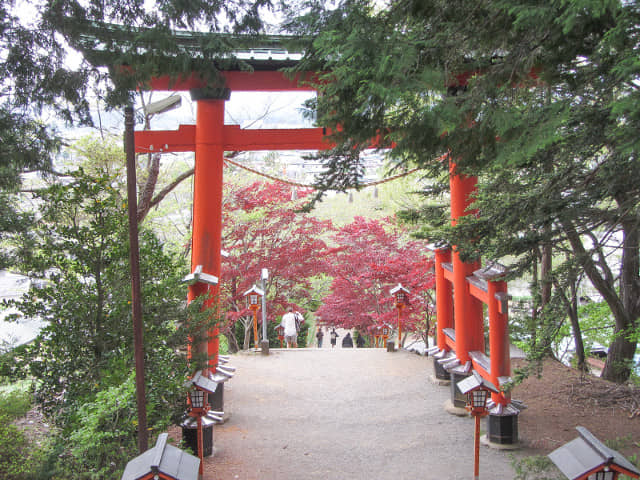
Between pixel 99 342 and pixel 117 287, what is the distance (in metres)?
0.48

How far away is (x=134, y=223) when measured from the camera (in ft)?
11.0

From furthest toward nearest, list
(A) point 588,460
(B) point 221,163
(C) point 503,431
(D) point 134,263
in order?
(B) point 221,163, (C) point 503,431, (D) point 134,263, (A) point 588,460

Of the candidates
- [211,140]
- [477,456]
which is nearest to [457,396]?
[477,456]

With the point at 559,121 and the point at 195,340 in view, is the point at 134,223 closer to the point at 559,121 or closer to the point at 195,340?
the point at 195,340

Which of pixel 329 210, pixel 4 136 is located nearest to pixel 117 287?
pixel 4 136

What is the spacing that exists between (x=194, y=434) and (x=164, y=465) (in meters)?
2.39

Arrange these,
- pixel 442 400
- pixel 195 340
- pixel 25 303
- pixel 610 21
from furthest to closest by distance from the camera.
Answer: pixel 442 400 < pixel 195 340 < pixel 25 303 < pixel 610 21

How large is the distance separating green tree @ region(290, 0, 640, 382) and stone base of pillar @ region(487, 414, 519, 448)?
2.16 m

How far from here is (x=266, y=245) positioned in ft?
37.2

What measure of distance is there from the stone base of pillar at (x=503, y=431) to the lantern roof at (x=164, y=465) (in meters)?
3.46

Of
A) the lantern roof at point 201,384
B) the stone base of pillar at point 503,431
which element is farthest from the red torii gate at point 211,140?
the stone base of pillar at point 503,431

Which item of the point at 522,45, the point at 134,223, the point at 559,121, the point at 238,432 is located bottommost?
the point at 238,432

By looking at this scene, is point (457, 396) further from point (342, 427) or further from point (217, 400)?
point (217, 400)

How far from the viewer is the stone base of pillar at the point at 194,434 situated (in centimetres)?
478
